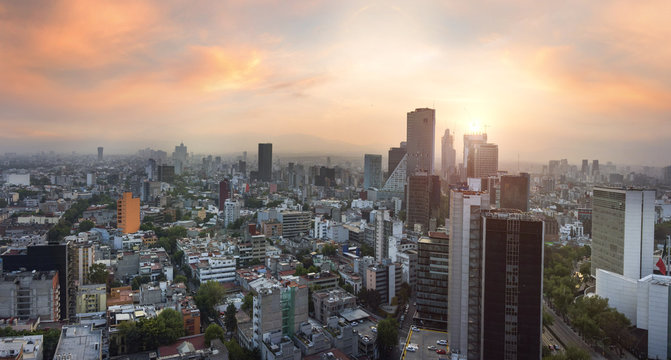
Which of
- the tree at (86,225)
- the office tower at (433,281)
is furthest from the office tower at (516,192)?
the tree at (86,225)

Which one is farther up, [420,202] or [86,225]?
[420,202]

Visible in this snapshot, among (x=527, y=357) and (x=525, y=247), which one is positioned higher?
(x=525, y=247)

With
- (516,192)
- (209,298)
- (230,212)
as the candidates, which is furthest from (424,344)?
(230,212)

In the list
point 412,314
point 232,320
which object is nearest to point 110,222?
point 232,320

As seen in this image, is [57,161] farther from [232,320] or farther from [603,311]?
[603,311]

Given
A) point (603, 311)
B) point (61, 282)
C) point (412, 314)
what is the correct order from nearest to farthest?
point (603, 311) → point (61, 282) → point (412, 314)

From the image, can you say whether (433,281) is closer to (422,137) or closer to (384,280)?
(384,280)
